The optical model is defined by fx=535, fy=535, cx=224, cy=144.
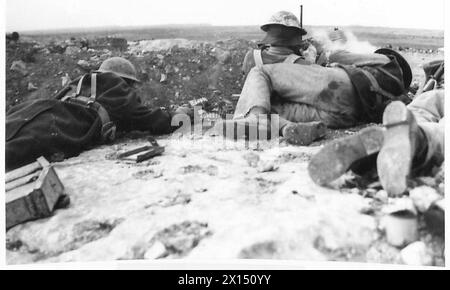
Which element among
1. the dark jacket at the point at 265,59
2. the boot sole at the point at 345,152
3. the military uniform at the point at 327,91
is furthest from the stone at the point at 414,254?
the dark jacket at the point at 265,59

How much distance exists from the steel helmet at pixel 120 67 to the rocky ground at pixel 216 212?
2.91ft

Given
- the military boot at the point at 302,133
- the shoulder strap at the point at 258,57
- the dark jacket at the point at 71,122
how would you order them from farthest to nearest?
the shoulder strap at the point at 258,57, the military boot at the point at 302,133, the dark jacket at the point at 71,122

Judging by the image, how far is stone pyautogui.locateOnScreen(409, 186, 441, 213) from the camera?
3.02 m

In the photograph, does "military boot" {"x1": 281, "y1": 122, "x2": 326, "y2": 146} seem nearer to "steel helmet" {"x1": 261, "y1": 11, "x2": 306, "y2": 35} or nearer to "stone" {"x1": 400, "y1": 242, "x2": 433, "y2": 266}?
"steel helmet" {"x1": 261, "y1": 11, "x2": 306, "y2": 35}

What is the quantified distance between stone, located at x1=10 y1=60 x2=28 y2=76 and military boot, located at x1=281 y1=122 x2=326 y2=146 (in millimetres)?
2345

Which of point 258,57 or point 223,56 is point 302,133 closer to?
point 258,57

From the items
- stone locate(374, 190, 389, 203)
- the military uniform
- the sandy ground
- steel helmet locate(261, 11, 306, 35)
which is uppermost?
steel helmet locate(261, 11, 306, 35)

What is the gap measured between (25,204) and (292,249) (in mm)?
1610

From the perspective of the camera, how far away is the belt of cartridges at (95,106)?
176 inches

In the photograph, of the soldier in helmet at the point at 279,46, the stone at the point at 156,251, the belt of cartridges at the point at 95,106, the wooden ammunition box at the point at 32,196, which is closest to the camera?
the stone at the point at 156,251

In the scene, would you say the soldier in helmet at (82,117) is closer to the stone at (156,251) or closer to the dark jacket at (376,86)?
the stone at (156,251)

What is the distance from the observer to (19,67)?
4621 millimetres

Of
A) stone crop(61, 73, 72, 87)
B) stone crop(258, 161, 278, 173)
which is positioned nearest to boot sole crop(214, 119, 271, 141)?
stone crop(258, 161, 278, 173)

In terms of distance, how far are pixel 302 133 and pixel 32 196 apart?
193 cm
